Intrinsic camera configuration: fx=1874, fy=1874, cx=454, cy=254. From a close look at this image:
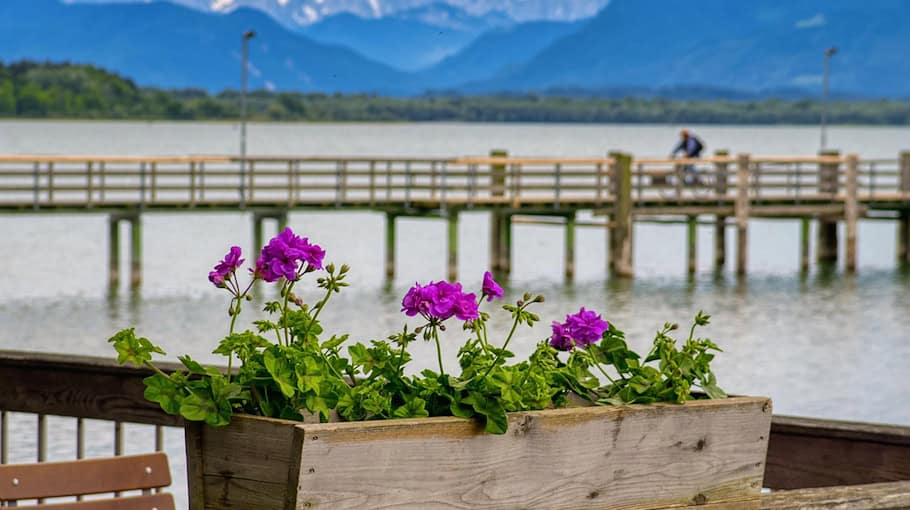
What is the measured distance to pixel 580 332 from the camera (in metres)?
3.72

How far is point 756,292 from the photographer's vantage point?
3822 cm

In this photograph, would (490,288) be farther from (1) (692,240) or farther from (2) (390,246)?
(1) (692,240)

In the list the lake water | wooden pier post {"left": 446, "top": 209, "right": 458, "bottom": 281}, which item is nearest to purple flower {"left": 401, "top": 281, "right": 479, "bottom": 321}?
the lake water

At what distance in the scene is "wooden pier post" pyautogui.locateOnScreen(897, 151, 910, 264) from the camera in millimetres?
40031

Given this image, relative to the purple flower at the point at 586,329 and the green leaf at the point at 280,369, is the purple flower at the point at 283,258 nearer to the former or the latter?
the green leaf at the point at 280,369

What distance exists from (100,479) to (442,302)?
1332mm

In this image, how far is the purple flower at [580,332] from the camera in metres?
3.71

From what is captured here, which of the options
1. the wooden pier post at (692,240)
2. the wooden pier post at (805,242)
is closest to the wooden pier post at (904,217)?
the wooden pier post at (805,242)

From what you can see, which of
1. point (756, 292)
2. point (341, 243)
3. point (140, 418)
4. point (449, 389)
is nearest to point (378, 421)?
point (449, 389)

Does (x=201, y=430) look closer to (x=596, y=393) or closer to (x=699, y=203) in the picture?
(x=596, y=393)

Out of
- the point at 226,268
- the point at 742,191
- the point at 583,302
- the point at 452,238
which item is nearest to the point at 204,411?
the point at 226,268

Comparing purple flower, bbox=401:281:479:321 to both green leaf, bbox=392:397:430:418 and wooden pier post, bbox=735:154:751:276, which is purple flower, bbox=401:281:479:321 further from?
wooden pier post, bbox=735:154:751:276

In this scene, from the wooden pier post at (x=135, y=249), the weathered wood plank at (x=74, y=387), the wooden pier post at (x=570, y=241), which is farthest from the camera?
the wooden pier post at (x=570, y=241)

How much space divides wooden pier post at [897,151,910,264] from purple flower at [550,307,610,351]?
3712 cm
